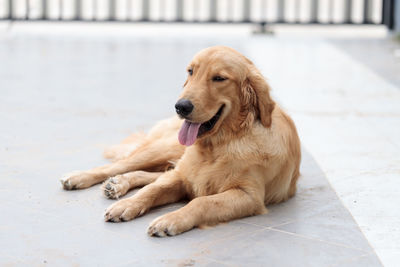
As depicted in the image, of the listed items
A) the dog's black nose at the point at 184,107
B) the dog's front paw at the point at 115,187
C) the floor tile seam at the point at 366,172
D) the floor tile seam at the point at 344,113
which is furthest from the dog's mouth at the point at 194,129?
the floor tile seam at the point at 344,113

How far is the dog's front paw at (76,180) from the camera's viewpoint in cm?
444

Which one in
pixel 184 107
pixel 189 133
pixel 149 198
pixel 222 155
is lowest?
pixel 149 198

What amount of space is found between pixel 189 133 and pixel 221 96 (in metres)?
0.27

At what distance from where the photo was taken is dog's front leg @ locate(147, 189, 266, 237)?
3666mm

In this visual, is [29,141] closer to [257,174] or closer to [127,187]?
[127,187]

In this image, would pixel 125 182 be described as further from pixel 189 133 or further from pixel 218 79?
pixel 218 79

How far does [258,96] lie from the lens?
4.05 m

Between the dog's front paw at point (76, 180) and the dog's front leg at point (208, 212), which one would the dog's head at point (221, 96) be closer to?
the dog's front leg at point (208, 212)

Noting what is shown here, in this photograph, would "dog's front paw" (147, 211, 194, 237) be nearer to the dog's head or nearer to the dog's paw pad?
the dog's head

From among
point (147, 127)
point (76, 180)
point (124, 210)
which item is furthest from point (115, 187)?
point (147, 127)

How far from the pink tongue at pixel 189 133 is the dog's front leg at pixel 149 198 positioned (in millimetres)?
312

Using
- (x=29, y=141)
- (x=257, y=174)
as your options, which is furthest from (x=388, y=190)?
(x=29, y=141)

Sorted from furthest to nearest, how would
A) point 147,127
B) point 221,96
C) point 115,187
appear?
point 147,127, point 115,187, point 221,96

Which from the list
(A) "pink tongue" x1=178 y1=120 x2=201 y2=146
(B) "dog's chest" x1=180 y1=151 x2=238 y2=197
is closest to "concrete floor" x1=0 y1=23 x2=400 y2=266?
(B) "dog's chest" x1=180 y1=151 x2=238 y2=197
